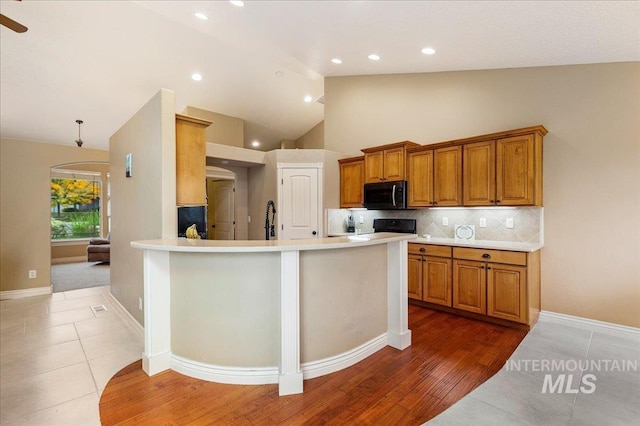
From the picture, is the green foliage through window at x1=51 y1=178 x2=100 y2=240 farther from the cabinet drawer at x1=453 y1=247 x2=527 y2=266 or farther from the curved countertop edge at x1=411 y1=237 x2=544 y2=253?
the cabinet drawer at x1=453 y1=247 x2=527 y2=266

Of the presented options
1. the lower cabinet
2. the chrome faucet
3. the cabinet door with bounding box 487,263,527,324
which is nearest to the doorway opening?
the chrome faucet

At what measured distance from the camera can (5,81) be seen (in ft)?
12.5

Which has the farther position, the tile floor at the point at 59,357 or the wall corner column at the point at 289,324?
the wall corner column at the point at 289,324

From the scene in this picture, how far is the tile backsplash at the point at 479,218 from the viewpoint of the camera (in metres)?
3.59

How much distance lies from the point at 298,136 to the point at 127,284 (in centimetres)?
609

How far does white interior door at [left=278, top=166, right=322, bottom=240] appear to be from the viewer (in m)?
5.20

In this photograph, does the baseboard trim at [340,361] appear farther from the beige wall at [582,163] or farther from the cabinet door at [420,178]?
the beige wall at [582,163]

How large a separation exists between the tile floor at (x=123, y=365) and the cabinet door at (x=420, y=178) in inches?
79.0

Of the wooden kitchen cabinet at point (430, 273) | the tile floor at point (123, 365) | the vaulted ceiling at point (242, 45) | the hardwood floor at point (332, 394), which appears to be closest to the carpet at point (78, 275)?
the tile floor at point (123, 365)

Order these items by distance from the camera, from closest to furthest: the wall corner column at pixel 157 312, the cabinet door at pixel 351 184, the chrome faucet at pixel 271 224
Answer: the wall corner column at pixel 157 312 → the cabinet door at pixel 351 184 → the chrome faucet at pixel 271 224

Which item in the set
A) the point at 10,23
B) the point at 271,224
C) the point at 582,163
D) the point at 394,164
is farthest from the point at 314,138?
the point at 10,23

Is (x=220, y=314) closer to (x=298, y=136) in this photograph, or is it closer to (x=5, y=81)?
(x=5, y=81)

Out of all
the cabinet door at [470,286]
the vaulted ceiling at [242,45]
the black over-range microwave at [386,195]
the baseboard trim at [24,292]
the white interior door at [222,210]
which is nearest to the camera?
the vaulted ceiling at [242,45]

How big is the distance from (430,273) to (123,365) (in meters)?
3.50
